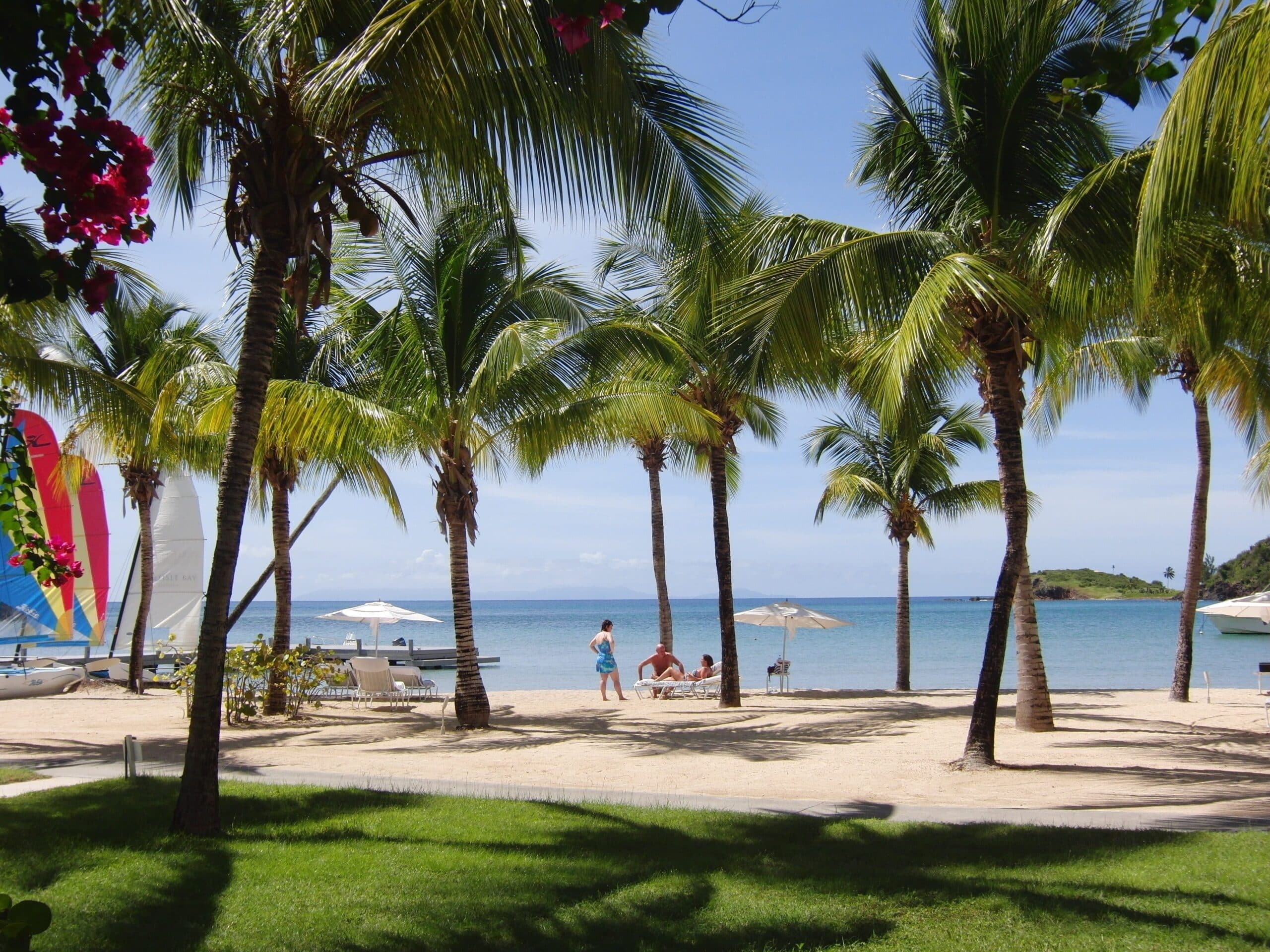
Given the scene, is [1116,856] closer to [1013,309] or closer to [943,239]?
[1013,309]

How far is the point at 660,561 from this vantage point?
864 inches

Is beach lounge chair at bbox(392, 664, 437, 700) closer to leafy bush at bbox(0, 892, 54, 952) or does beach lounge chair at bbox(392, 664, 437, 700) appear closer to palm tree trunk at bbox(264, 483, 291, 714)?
palm tree trunk at bbox(264, 483, 291, 714)

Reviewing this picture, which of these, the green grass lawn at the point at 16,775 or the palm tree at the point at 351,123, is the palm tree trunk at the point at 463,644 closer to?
the green grass lawn at the point at 16,775

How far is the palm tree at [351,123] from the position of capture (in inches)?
245

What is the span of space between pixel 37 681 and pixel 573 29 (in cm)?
2437

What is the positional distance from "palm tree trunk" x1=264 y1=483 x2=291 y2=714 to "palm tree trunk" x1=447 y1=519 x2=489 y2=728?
3.41m

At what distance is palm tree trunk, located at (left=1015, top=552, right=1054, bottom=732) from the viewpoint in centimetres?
1192

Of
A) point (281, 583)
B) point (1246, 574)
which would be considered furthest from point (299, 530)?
point (1246, 574)

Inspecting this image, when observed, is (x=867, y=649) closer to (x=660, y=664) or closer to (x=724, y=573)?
(x=660, y=664)

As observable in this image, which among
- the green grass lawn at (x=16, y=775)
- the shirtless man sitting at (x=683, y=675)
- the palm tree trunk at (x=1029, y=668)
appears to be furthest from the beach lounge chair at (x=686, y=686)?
the green grass lawn at (x=16, y=775)

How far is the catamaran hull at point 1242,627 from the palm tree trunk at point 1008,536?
6075 cm

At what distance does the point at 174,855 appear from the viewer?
5.98m

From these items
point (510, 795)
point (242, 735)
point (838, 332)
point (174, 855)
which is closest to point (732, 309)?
point (838, 332)

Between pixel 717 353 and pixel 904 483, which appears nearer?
pixel 717 353
